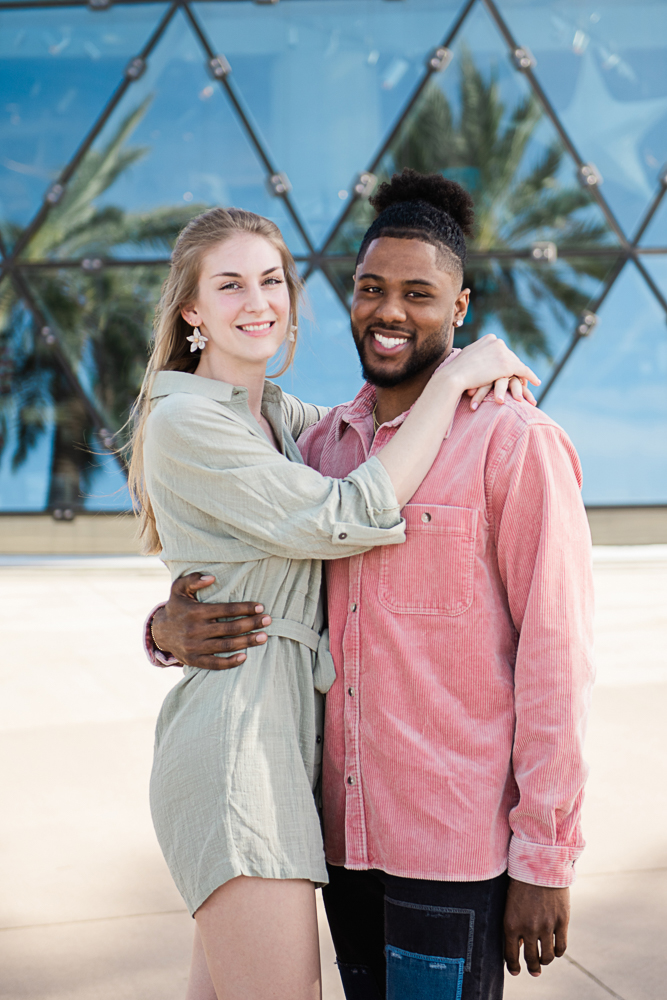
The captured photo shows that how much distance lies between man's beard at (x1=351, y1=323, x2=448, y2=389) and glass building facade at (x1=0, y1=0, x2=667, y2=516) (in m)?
8.24

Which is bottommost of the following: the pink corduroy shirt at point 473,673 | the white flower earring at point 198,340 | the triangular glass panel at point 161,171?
the pink corduroy shirt at point 473,673

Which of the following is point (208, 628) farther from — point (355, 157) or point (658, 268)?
point (658, 268)

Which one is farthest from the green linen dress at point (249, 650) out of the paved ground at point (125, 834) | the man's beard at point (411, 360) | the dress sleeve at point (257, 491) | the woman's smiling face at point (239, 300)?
the paved ground at point (125, 834)

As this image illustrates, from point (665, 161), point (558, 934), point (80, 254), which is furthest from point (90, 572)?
point (558, 934)

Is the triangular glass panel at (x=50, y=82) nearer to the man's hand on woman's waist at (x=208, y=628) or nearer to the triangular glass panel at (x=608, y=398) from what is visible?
the triangular glass panel at (x=608, y=398)

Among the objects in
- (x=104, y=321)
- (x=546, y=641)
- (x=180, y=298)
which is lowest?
(x=546, y=641)

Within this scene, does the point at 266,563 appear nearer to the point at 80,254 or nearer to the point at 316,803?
the point at 316,803

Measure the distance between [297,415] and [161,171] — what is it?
→ 882 centimetres

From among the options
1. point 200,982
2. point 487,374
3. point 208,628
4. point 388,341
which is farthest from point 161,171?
point 200,982

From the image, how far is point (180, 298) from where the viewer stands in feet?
6.72

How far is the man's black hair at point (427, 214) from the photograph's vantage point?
1.92 meters

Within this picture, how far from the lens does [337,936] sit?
6.29 feet

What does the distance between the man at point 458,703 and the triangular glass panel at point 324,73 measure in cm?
879

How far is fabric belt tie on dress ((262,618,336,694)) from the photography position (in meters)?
1.78
